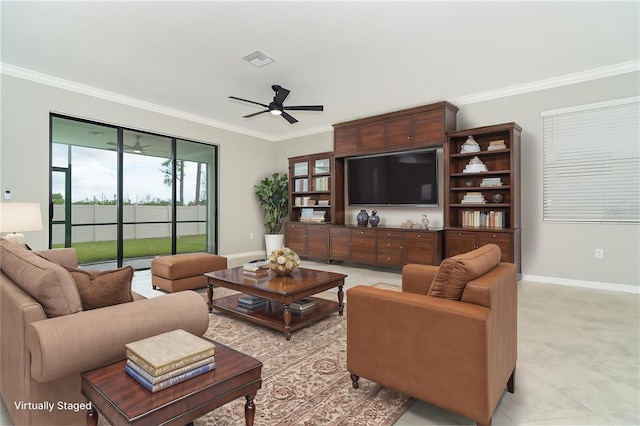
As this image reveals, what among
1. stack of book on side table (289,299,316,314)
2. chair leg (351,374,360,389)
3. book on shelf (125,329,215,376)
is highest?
book on shelf (125,329,215,376)

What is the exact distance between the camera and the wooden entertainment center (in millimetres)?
4496

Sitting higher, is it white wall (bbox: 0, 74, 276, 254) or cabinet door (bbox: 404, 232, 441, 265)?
white wall (bbox: 0, 74, 276, 254)

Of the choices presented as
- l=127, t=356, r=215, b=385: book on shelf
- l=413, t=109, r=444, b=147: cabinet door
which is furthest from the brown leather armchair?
l=413, t=109, r=444, b=147: cabinet door

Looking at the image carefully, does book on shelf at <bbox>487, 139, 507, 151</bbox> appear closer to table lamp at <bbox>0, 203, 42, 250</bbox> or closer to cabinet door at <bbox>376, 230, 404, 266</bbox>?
cabinet door at <bbox>376, 230, 404, 266</bbox>

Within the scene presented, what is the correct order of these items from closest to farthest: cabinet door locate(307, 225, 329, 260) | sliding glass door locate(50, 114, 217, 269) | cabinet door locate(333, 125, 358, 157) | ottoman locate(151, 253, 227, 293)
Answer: ottoman locate(151, 253, 227, 293), sliding glass door locate(50, 114, 217, 269), cabinet door locate(333, 125, 358, 157), cabinet door locate(307, 225, 329, 260)

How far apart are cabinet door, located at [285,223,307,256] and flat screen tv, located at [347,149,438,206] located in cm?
114

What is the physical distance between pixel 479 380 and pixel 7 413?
2.31m

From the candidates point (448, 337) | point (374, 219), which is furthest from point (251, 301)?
point (374, 219)

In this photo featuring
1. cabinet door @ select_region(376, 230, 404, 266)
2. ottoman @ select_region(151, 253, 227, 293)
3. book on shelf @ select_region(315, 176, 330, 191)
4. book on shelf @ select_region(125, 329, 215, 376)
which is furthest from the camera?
book on shelf @ select_region(315, 176, 330, 191)

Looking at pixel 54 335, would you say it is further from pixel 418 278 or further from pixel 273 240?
pixel 273 240

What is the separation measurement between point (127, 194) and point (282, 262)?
381 cm

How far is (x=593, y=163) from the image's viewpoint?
421 cm

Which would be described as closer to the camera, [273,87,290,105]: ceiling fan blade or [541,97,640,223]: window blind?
[541,97,640,223]: window blind

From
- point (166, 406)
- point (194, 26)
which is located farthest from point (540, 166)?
point (166, 406)
